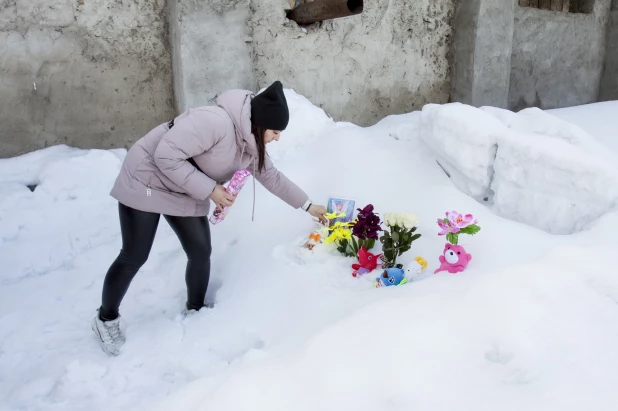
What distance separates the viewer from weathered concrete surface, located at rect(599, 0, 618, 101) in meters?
5.43

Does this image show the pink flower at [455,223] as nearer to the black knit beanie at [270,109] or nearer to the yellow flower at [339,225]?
the yellow flower at [339,225]

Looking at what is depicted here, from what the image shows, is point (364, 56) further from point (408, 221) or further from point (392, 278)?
point (392, 278)

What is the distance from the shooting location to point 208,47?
11.4 ft

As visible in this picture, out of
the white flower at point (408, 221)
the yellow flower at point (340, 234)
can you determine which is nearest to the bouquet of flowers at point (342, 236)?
the yellow flower at point (340, 234)

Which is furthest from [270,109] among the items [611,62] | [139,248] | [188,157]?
A: [611,62]

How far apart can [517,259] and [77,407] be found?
1761mm

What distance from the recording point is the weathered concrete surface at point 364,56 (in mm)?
3861

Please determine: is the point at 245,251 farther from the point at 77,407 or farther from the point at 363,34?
the point at 363,34

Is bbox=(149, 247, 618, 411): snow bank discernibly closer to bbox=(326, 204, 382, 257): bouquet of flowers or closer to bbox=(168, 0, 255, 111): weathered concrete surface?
bbox=(326, 204, 382, 257): bouquet of flowers

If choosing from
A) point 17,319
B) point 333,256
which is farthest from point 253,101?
point 17,319

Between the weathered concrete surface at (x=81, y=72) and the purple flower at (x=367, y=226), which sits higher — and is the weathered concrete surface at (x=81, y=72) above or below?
above

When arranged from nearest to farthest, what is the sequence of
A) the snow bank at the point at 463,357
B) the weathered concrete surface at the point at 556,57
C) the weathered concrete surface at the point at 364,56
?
the snow bank at the point at 463,357 < the weathered concrete surface at the point at 364,56 < the weathered concrete surface at the point at 556,57

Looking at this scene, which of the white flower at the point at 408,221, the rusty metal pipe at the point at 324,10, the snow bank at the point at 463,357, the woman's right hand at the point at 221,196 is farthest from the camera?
the rusty metal pipe at the point at 324,10

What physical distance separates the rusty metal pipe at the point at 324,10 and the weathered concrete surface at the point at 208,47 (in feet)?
1.28
